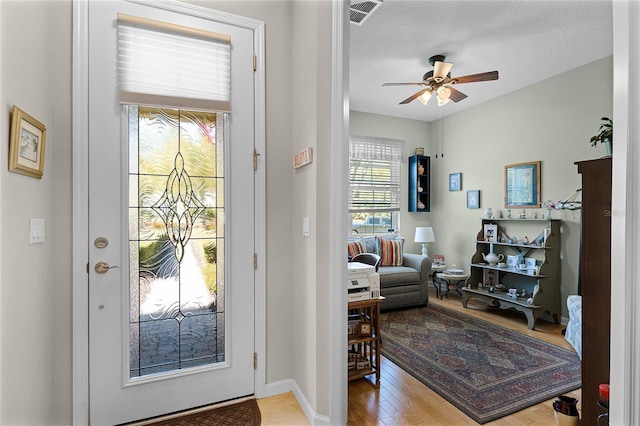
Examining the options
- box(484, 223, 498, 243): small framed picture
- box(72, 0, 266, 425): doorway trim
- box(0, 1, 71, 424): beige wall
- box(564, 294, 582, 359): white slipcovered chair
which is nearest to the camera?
box(0, 1, 71, 424): beige wall

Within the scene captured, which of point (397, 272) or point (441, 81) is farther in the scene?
point (397, 272)

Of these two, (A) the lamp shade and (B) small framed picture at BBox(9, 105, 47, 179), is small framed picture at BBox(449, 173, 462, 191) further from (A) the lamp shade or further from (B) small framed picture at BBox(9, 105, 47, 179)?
(B) small framed picture at BBox(9, 105, 47, 179)

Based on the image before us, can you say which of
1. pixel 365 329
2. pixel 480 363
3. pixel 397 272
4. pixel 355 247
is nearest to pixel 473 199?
pixel 397 272

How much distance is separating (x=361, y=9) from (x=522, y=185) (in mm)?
3130

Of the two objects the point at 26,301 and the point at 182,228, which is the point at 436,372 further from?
the point at 26,301

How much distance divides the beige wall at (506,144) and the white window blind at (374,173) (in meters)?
0.19

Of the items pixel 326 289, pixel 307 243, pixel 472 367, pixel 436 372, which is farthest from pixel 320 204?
pixel 472 367

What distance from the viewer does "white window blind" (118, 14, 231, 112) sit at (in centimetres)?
190

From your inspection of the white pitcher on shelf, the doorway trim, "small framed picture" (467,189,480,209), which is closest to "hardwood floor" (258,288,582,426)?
the doorway trim

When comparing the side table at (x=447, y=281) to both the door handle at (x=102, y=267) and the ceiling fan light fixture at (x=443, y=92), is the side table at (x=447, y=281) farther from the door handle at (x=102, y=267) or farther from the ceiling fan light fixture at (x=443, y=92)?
the door handle at (x=102, y=267)

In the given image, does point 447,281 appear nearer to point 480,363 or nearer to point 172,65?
point 480,363

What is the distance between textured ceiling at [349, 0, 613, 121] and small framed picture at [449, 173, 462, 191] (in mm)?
1443

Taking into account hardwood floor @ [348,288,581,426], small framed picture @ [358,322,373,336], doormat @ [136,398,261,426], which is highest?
small framed picture @ [358,322,373,336]

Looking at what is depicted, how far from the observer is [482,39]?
301cm
